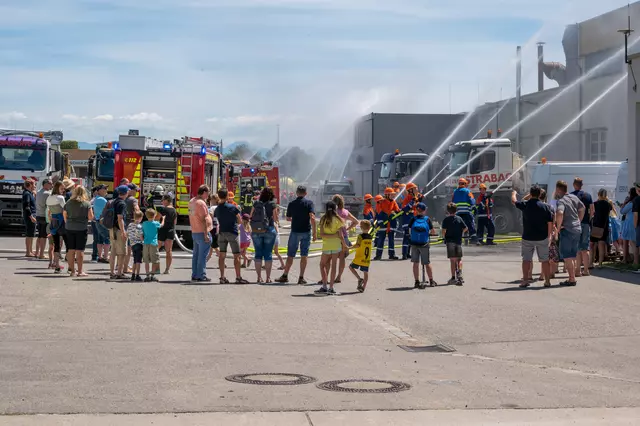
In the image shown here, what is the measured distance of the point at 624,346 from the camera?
1133 cm

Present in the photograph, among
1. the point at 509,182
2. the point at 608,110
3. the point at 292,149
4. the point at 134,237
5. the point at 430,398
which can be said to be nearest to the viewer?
the point at 430,398

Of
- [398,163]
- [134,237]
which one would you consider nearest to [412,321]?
[134,237]

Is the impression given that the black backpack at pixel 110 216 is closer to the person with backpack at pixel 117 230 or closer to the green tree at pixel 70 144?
the person with backpack at pixel 117 230

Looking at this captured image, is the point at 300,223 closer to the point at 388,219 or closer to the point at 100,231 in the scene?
the point at 100,231

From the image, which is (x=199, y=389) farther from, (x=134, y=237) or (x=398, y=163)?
(x=398, y=163)

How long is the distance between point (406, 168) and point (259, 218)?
25.3 m

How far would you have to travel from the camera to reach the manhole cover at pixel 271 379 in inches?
340

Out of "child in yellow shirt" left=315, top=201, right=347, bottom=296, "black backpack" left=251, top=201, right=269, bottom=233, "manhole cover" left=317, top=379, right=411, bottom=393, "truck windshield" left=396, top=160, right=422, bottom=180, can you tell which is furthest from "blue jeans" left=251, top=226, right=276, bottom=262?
"truck windshield" left=396, top=160, right=422, bottom=180

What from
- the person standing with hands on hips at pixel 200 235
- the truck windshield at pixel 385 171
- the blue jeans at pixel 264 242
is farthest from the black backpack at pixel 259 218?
the truck windshield at pixel 385 171

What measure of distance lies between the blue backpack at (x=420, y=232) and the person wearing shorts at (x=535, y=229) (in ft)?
5.13

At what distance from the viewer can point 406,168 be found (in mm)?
42500

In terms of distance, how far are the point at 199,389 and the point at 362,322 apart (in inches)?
198

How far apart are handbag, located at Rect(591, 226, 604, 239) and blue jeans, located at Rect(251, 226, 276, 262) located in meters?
6.95

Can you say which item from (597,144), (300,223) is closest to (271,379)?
(300,223)
